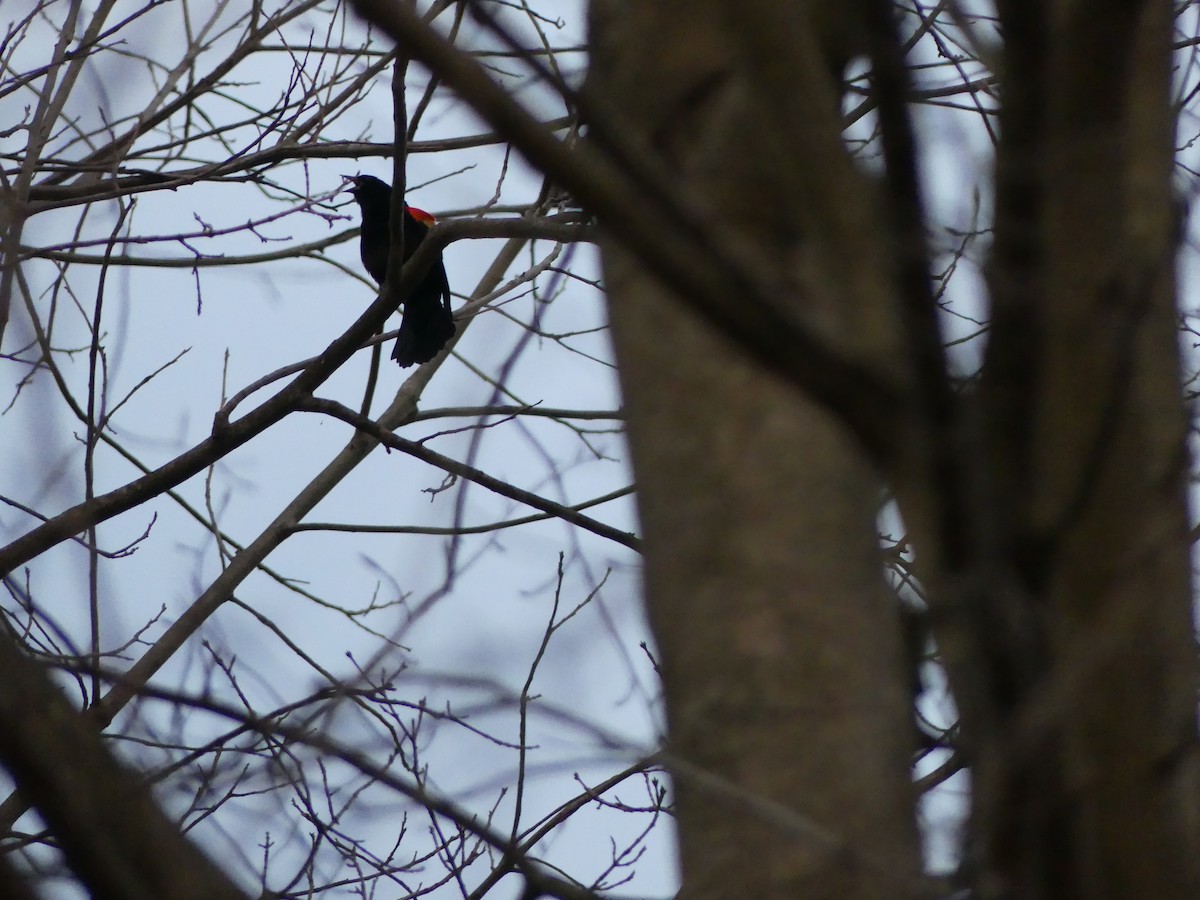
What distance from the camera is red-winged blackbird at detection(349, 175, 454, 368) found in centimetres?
633

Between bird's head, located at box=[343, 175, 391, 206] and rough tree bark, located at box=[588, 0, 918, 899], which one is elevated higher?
bird's head, located at box=[343, 175, 391, 206]

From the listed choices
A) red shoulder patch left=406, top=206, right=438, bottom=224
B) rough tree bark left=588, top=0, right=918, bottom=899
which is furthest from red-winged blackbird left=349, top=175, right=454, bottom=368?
rough tree bark left=588, top=0, right=918, bottom=899

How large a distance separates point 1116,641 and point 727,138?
51 cm

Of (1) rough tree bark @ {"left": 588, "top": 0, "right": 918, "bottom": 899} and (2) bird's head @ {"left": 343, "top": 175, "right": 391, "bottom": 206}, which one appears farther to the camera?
(2) bird's head @ {"left": 343, "top": 175, "right": 391, "bottom": 206}

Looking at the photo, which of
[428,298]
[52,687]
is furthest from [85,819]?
[428,298]

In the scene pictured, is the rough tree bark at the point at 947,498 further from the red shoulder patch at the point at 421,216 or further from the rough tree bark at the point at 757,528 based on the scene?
the red shoulder patch at the point at 421,216

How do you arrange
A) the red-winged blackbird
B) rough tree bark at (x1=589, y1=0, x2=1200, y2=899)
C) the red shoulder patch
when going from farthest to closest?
1. the red shoulder patch
2. the red-winged blackbird
3. rough tree bark at (x1=589, y1=0, x2=1200, y2=899)

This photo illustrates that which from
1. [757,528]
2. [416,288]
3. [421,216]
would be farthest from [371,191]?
[757,528]

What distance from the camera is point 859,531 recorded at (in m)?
1.08

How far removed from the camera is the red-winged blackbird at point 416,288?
633cm

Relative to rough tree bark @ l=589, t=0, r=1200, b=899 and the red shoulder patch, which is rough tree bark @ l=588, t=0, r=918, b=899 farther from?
the red shoulder patch

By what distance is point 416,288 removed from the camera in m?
5.33

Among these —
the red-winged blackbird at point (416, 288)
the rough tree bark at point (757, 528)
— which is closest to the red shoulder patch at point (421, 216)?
the red-winged blackbird at point (416, 288)

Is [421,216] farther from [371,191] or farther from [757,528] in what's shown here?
[757,528]
